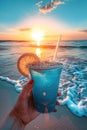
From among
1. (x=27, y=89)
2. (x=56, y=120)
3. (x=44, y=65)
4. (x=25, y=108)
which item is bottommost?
(x=56, y=120)

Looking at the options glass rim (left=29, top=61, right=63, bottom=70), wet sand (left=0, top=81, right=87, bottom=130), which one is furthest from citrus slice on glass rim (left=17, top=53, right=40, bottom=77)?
wet sand (left=0, top=81, right=87, bottom=130)

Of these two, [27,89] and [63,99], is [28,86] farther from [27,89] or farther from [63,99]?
[63,99]

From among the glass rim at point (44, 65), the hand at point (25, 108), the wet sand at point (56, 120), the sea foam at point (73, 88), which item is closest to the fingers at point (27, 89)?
the hand at point (25, 108)

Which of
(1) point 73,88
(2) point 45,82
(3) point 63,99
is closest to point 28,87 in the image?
(2) point 45,82

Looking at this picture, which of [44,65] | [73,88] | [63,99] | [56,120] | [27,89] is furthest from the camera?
[73,88]

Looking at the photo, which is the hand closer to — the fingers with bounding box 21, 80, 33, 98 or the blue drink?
the fingers with bounding box 21, 80, 33, 98

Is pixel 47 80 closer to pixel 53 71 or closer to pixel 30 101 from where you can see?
pixel 53 71
